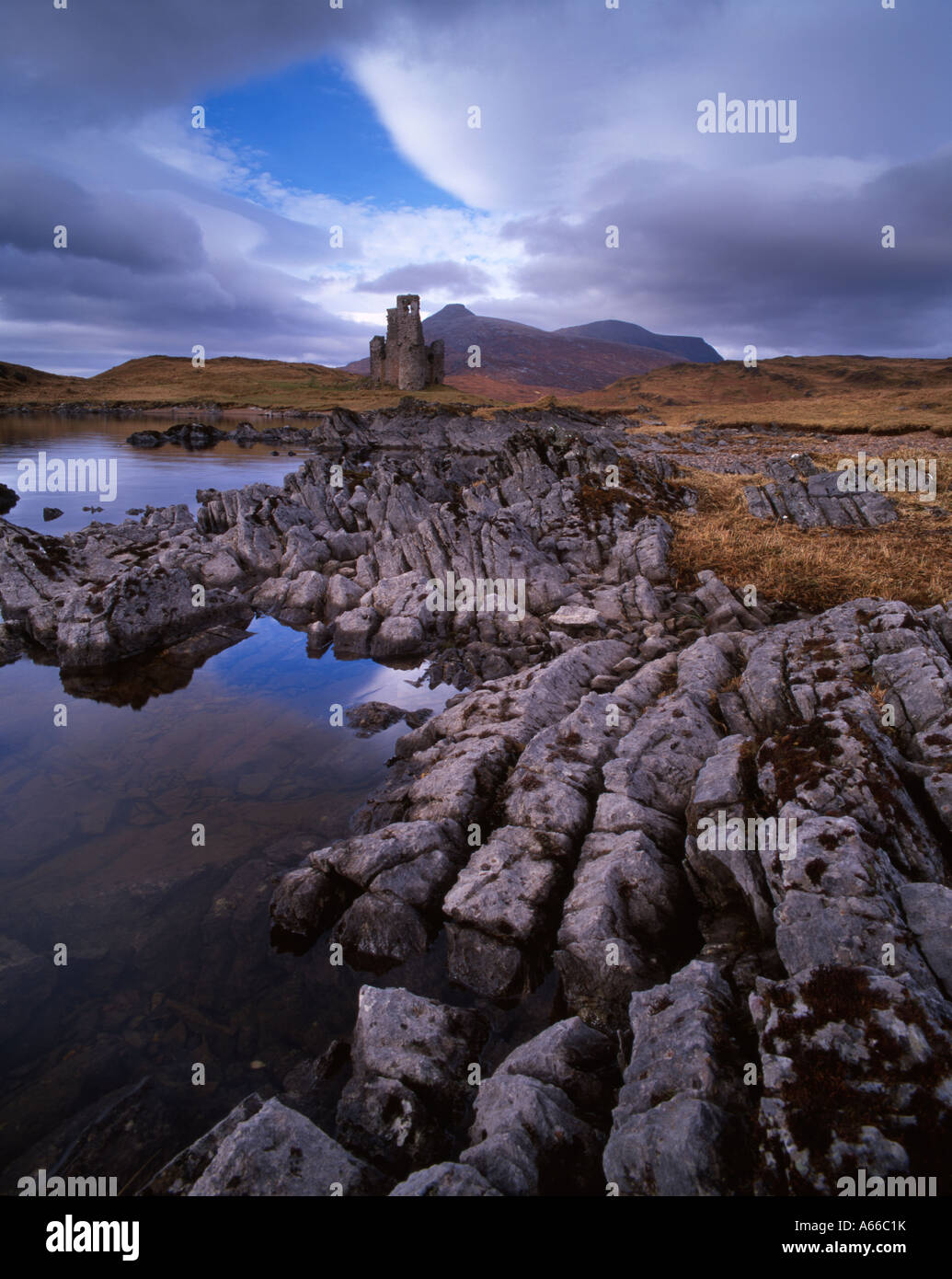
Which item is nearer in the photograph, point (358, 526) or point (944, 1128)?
point (944, 1128)

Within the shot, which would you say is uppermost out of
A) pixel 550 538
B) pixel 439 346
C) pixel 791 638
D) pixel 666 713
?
pixel 439 346

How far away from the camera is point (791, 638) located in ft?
50.3

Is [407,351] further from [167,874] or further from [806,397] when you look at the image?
[167,874]

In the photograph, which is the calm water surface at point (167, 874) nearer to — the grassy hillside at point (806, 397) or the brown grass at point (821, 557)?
the brown grass at point (821, 557)

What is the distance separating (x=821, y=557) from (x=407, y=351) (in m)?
159

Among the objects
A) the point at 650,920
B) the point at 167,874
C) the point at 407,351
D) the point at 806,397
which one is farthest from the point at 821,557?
the point at 407,351

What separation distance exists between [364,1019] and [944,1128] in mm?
7284

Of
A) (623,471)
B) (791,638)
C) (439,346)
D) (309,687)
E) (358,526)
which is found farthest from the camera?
(439,346)

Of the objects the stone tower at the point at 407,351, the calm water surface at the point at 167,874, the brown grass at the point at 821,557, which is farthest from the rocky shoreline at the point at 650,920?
the stone tower at the point at 407,351

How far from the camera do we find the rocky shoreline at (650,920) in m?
6.42

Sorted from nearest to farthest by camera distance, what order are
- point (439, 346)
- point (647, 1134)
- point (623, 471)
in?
point (647, 1134), point (623, 471), point (439, 346)

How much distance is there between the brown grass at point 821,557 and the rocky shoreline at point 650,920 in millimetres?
1608

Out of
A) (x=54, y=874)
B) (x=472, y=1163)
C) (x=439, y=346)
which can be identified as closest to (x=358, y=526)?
(x=54, y=874)

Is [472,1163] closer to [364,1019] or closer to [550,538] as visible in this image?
[364,1019]
